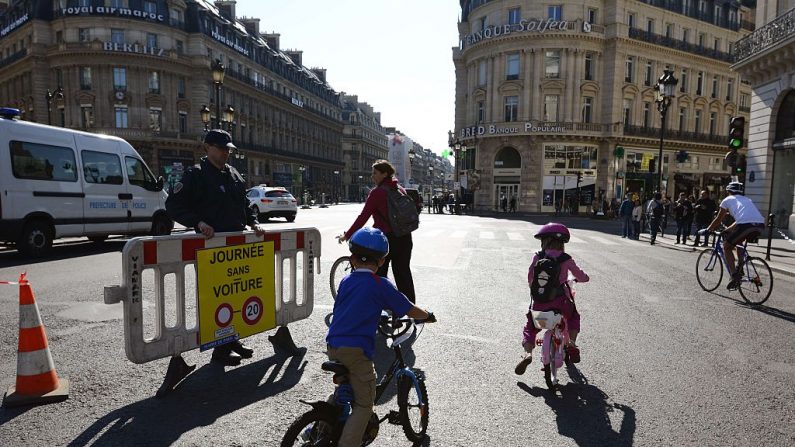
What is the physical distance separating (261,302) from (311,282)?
0.68m

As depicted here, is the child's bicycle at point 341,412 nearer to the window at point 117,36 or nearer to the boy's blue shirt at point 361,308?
the boy's blue shirt at point 361,308

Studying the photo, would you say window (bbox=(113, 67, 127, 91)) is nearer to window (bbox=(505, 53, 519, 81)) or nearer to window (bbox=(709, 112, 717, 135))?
window (bbox=(505, 53, 519, 81))

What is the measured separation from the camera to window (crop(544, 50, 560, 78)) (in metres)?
39.0

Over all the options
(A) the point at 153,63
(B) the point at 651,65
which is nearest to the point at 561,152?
(B) the point at 651,65

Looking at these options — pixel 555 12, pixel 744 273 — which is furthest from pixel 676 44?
pixel 744 273

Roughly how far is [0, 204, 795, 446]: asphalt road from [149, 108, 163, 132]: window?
130 feet

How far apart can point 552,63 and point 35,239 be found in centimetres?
3870

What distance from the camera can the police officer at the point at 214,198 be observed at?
3941 millimetres

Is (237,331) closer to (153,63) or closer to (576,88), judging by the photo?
(576,88)

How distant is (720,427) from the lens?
10.3ft

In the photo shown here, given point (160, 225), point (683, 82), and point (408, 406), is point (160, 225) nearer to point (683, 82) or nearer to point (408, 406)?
point (408, 406)

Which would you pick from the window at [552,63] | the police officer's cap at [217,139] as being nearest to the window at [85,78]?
the window at [552,63]

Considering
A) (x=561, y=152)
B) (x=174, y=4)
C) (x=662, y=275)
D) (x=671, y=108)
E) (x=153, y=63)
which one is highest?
(x=174, y=4)

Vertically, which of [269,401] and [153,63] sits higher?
[153,63]
